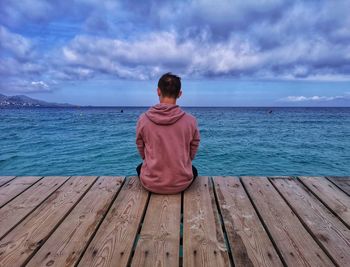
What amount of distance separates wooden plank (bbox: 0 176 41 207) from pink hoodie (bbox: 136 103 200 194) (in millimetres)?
1743

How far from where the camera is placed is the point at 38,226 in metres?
2.53

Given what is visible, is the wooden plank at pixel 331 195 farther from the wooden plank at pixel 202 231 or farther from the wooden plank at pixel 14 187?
the wooden plank at pixel 14 187

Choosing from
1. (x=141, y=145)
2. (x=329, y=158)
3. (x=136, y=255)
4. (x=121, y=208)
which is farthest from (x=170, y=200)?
(x=329, y=158)

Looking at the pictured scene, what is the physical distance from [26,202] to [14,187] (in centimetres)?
68

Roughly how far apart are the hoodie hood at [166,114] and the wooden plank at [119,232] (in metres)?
0.95

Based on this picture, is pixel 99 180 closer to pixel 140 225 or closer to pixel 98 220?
pixel 98 220

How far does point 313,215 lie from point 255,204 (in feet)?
1.98

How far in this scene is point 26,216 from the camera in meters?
2.74

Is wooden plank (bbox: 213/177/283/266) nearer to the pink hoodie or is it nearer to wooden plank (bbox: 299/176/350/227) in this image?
the pink hoodie

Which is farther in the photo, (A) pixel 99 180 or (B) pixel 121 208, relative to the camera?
(A) pixel 99 180

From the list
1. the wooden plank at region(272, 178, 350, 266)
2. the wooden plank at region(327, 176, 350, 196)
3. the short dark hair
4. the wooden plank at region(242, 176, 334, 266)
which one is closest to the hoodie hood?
the short dark hair

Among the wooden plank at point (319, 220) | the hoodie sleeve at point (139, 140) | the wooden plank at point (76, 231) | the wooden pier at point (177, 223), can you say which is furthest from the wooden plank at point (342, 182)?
the wooden plank at point (76, 231)

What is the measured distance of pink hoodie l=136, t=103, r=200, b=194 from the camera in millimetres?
3141

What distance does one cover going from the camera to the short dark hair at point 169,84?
3076mm
